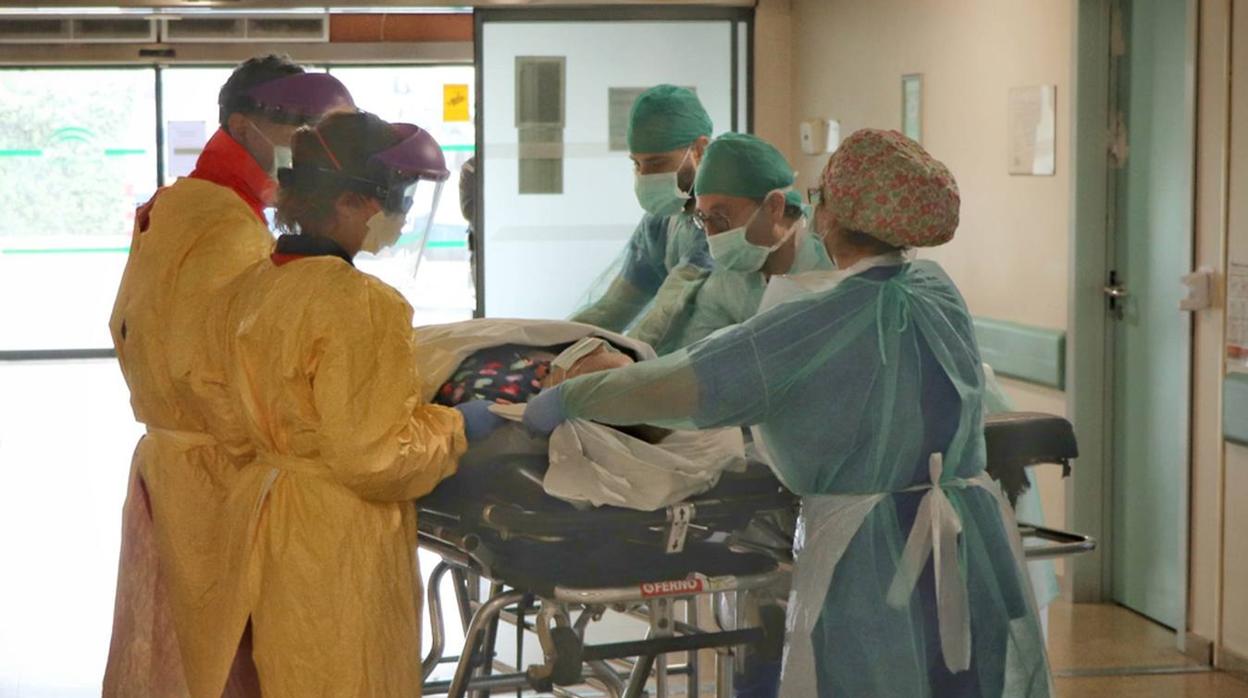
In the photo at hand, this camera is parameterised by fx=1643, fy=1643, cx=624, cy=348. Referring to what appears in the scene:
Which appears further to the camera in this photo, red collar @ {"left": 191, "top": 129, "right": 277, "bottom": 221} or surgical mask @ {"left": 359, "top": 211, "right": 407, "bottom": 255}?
red collar @ {"left": 191, "top": 129, "right": 277, "bottom": 221}

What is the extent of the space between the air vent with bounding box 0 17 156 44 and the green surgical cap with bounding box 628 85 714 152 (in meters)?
7.84

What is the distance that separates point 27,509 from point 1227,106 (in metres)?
5.00

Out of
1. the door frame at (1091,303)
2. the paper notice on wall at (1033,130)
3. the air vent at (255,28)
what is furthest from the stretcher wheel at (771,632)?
the air vent at (255,28)

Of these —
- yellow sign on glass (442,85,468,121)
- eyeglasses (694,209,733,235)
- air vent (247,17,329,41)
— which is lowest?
eyeglasses (694,209,733,235)

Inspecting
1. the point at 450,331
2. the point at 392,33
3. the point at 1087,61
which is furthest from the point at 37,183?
the point at 450,331

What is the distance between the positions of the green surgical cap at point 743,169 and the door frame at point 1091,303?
2168mm

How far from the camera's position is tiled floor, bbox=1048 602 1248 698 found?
4320 mm

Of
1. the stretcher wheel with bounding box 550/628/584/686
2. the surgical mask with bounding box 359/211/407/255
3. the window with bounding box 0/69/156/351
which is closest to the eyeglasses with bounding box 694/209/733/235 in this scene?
the surgical mask with bounding box 359/211/407/255

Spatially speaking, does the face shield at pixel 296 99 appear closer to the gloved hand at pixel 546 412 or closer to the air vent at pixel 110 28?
the gloved hand at pixel 546 412

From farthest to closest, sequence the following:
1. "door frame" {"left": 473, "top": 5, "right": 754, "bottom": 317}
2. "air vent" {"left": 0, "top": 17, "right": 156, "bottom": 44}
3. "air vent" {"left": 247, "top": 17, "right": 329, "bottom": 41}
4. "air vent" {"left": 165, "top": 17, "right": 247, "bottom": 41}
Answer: "air vent" {"left": 0, "top": 17, "right": 156, "bottom": 44} < "air vent" {"left": 165, "top": 17, "right": 247, "bottom": 41} < "air vent" {"left": 247, "top": 17, "right": 329, "bottom": 41} < "door frame" {"left": 473, "top": 5, "right": 754, "bottom": 317}

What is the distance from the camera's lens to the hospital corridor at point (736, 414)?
231 cm

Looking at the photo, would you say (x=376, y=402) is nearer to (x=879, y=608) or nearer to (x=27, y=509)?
(x=879, y=608)

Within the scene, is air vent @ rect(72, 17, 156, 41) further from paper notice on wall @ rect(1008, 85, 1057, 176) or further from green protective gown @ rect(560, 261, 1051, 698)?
green protective gown @ rect(560, 261, 1051, 698)

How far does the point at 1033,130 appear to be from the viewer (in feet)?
16.9
